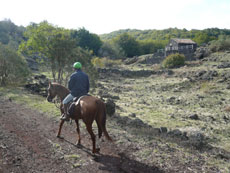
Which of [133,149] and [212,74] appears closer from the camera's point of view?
[133,149]

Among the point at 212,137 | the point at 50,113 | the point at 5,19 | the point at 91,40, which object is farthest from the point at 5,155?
the point at 5,19

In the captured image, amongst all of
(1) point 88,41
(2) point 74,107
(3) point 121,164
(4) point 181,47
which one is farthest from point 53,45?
(1) point 88,41

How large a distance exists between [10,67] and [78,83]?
24.4m

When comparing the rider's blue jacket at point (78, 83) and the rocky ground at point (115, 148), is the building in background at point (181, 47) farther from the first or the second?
the rider's blue jacket at point (78, 83)

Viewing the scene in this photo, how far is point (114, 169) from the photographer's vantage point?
643 cm

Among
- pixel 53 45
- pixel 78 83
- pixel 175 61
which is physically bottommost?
pixel 78 83

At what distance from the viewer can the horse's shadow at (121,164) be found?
6426 mm

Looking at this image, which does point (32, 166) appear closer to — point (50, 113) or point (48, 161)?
point (48, 161)

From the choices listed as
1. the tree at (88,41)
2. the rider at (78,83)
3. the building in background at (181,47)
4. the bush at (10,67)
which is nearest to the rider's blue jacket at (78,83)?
the rider at (78,83)

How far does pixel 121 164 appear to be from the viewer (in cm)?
680

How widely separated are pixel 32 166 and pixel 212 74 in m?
35.2

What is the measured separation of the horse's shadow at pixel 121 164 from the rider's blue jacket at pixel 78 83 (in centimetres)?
250

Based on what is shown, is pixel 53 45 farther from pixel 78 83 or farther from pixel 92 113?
pixel 92 113

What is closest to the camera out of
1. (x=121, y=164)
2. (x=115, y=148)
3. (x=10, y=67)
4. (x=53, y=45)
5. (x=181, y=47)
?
(x=121, y=164)
